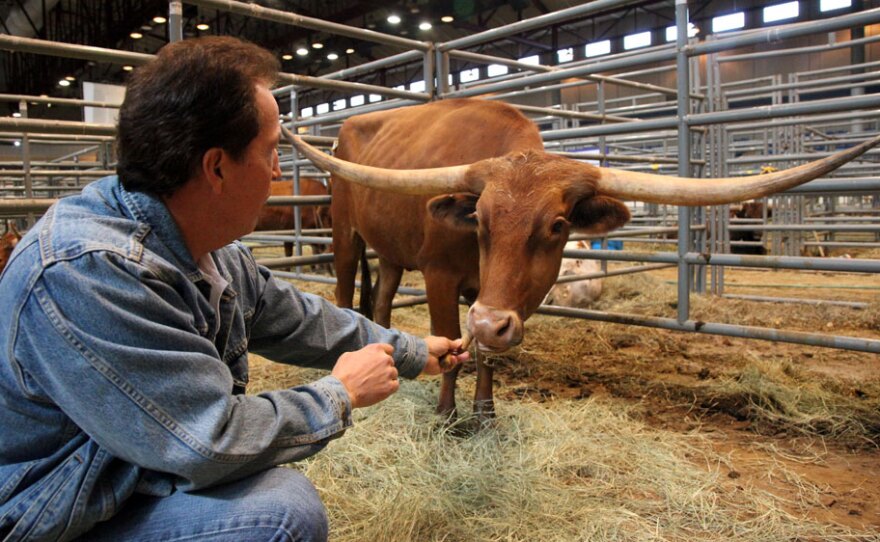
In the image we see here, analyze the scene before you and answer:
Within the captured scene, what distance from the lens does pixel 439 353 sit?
1975mm

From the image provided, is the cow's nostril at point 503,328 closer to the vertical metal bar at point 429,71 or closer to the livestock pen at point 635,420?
the livestock pen at point 635,420

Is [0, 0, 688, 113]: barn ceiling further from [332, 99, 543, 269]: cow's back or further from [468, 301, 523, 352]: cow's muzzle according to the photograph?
[468, 301, 523, 352]: cow's muzzle

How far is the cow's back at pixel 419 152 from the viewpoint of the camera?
3.16 meters

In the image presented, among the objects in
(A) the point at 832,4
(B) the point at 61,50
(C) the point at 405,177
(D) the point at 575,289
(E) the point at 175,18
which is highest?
(A) the point at 832,4

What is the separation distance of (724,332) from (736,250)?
28.8 ft

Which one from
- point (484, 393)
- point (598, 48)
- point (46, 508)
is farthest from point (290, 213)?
point (598, 48)

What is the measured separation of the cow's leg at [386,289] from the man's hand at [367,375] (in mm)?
2744

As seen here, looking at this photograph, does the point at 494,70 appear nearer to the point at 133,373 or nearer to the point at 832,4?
the point at 832,4

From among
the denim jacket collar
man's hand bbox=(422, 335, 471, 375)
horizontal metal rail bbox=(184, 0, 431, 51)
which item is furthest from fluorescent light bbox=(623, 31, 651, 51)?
the denim jacket collar

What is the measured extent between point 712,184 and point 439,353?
1.23 meters

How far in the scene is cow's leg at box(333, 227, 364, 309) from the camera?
445 cm

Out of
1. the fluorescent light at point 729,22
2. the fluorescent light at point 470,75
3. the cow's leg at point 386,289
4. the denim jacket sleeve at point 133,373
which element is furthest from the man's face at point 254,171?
the fluorescent light at point 470,75

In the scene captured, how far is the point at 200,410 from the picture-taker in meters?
1.16

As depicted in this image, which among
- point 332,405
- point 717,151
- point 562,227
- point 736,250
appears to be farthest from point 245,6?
point 736,250
